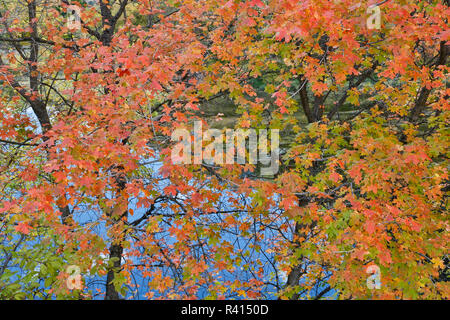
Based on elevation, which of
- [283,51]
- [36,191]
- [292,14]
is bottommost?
[36,191]

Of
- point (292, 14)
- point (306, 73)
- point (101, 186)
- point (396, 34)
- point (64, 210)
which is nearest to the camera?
point (292, 14)

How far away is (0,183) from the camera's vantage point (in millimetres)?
5203

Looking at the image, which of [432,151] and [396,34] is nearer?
[396,34]

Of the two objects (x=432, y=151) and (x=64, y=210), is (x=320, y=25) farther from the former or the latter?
(x=64, y=210)

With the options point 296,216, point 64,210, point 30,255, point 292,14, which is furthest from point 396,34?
point 64,210

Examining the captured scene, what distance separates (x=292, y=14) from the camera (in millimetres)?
3875

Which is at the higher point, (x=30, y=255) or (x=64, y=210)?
(x=64, y=210)

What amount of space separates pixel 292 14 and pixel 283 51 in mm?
1681

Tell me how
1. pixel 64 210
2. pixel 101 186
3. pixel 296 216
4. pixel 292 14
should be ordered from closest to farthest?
1. pixel 292 14
2. pixel 101 186
3. pixel 296 216
4. pixel 64 210

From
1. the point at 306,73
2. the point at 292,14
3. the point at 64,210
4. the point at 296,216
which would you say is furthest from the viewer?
the point at 64,210

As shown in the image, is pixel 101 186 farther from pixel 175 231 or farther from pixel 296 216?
pixel 296 216
